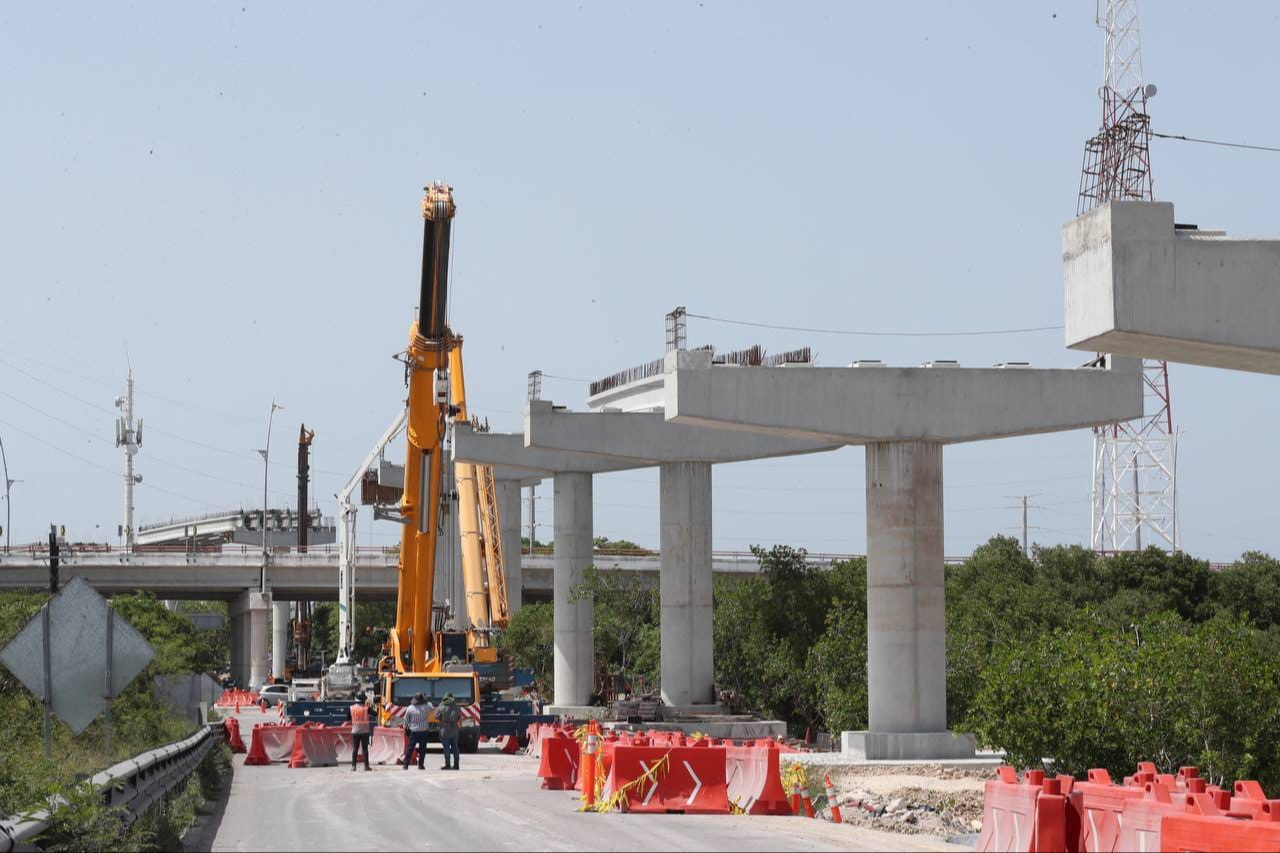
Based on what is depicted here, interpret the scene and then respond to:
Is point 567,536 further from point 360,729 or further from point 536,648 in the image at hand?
point 360,729

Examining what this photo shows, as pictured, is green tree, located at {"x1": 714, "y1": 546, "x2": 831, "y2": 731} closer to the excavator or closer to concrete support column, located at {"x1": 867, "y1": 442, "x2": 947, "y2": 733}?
the excavator

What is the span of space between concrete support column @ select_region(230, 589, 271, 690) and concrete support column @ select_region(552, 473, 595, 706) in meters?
49.4

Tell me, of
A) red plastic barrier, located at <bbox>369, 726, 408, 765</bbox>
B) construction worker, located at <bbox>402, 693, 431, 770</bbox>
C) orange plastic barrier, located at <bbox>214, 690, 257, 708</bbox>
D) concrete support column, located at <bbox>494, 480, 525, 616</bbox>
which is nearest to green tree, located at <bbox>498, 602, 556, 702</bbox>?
concrete support column, located at <bbox>494, 480, 525, 616</bbox>

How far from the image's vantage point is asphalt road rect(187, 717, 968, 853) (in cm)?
1702

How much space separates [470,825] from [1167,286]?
961 centimetres

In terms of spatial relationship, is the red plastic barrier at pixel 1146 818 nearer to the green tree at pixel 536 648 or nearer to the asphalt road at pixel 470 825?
the asphalt road at pixel 470 825

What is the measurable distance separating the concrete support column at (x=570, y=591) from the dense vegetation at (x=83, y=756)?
14.9m

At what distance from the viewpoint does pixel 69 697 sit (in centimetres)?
1634

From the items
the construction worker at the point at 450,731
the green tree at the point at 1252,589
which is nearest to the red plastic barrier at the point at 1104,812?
the construction worker at the point at 450,731

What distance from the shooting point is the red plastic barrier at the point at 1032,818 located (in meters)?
15.6

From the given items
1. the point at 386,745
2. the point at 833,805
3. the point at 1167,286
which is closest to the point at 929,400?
the point at 833,805

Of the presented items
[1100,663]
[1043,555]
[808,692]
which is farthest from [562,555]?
[1100,663]

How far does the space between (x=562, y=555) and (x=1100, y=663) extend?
3218 cm

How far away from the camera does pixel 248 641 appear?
110m
